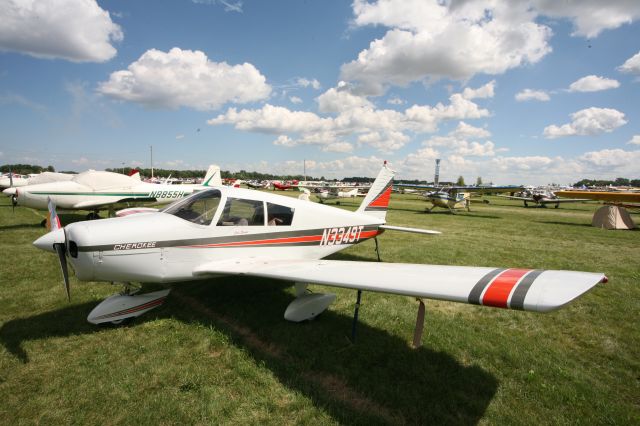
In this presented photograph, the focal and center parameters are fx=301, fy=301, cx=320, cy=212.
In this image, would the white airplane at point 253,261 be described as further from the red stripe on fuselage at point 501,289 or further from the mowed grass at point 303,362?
the mowed grass at point 303,362

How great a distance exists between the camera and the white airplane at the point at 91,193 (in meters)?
12.7

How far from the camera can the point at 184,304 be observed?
17.4 feet

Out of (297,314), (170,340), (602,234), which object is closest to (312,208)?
(297,314)

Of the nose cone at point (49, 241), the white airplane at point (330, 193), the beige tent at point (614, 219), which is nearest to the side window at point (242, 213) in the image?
the nose cone at point (49, 241)

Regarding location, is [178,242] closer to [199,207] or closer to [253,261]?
[199,207]

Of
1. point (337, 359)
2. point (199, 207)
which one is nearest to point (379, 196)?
point (199, 207)

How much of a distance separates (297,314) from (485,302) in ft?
9.30

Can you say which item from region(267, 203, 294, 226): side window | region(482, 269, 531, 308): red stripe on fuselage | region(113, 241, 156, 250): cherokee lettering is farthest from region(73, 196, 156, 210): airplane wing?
region(482, 269, 531, 308): red stripe on fuselage

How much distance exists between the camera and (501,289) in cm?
237

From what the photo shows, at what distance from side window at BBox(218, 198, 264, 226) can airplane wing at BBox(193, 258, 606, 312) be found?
114cm

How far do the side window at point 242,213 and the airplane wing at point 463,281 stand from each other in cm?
114

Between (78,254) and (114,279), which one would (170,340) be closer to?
(114,279)

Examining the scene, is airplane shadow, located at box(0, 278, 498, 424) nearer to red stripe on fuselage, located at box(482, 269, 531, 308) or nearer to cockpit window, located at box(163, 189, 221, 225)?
red stripe on fuselage, located at box(482, 269, 531, 308)

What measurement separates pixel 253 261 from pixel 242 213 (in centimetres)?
84
